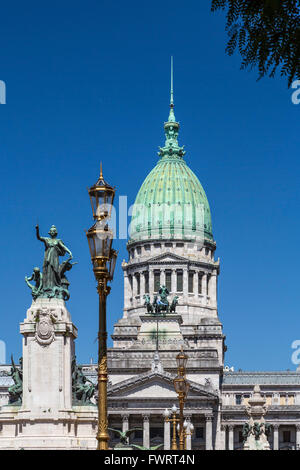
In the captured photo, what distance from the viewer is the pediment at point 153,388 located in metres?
138

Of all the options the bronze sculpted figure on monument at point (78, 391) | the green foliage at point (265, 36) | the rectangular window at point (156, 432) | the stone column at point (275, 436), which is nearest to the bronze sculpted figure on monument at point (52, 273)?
the bronze sculpted figure on monument at point (78, 391)

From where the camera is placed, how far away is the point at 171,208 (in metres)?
172

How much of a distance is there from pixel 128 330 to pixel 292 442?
1178 inches

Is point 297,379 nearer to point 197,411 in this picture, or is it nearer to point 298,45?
point 197,411

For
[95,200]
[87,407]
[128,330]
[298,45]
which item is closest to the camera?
[298,45]

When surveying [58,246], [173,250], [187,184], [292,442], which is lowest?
[292,442]

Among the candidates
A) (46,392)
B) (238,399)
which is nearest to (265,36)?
(46,392)

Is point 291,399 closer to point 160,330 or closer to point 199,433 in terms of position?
point 199,433

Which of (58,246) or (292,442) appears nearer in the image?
(58,246)

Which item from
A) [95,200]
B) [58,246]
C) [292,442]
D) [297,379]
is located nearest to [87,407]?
[58,246]

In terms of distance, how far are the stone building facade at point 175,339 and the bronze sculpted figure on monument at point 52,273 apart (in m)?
72.2

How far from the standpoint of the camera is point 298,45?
679 inches

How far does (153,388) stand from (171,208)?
40.7 m

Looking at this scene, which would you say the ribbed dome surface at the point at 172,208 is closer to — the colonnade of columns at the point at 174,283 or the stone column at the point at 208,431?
the colonnade of columns at the point at 174,283
